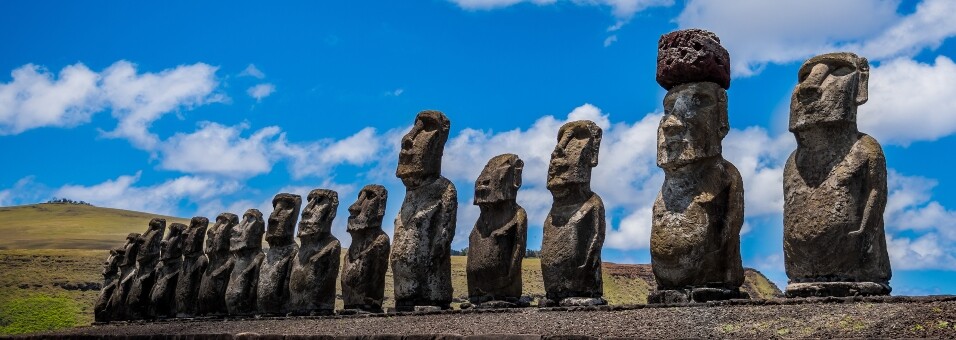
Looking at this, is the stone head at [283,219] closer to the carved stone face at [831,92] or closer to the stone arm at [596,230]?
the stone arm at [596,230]

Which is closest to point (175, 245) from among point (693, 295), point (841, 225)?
point (693, 295)

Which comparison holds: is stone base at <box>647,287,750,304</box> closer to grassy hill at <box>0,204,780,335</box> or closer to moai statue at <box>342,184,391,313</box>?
grassy hill at <box>0,204,780,335</box>

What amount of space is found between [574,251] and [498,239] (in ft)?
5.45

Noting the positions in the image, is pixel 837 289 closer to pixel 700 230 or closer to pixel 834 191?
pixel 834 191

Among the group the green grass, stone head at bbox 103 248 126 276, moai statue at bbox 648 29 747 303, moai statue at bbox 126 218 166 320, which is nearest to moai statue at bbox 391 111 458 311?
moai statue at bbox 648 29 747 303

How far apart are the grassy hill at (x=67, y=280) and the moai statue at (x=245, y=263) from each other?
5.95 meters

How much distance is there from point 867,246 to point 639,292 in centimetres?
2869

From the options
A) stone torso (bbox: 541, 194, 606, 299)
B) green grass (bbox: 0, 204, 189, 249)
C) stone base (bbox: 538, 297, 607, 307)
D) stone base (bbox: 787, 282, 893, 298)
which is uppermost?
green grass (bbox: 0, 204, 189, 249)

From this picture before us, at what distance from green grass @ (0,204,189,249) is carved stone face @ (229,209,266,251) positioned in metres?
63.4

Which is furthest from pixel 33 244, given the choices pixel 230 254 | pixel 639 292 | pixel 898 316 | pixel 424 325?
pixel 898 316

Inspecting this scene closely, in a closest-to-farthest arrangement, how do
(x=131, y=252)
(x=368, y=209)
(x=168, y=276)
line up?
(x=368, y=209)
(x=168, y=276)
(x=131, y=252)

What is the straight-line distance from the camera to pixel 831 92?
1187 cm

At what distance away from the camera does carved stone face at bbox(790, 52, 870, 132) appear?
11.8m

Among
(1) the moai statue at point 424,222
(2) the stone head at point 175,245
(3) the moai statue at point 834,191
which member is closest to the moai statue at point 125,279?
(2) the stone head at point 175,245
